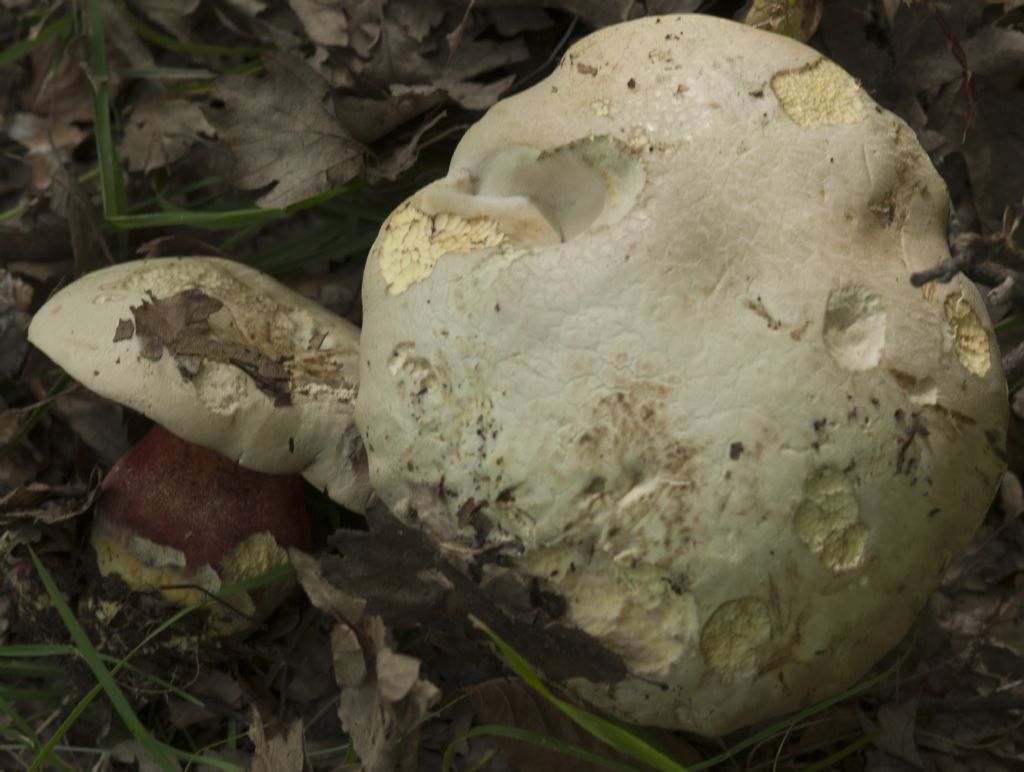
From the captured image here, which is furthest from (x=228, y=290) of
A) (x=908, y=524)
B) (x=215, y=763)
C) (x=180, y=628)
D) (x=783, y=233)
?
(x=908, y=524)

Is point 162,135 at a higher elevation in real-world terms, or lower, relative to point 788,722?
higher

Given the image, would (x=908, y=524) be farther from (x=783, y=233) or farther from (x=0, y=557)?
(x=0, y=557)

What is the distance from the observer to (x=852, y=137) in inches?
60.6

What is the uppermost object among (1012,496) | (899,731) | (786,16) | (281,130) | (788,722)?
(786,16)

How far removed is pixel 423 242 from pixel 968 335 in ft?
Result: 2.87

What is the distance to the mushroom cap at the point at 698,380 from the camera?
55.4 inches

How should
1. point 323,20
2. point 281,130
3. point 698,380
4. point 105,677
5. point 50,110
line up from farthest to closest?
point 50,110 → point 323,20 → point 281,130 → point 105,677 → point 698,380

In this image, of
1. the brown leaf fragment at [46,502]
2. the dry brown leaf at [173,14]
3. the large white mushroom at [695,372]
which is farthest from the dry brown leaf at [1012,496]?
the dry brown leaf at [173,14]

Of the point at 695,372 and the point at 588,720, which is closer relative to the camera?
the point at 695,372

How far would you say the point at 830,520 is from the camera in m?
1.44

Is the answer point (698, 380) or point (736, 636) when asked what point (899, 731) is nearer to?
point (736, 636)

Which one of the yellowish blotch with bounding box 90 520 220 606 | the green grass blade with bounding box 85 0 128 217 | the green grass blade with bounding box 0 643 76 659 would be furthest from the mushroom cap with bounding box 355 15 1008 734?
the green grass blade with bounding box 85 0 128 217

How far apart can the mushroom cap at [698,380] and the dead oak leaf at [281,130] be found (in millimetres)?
647

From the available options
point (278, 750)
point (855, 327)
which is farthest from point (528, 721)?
point (855, 327)
